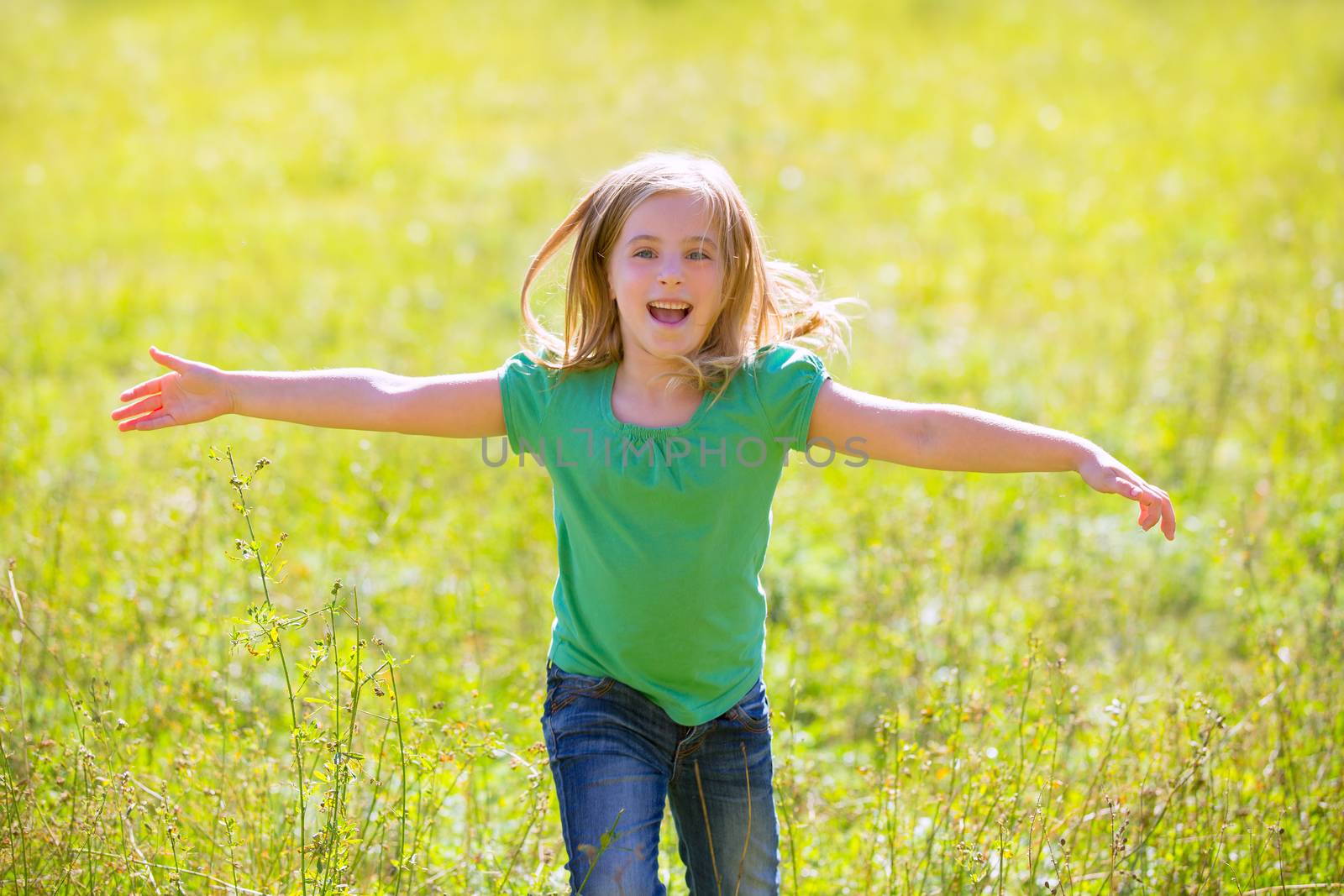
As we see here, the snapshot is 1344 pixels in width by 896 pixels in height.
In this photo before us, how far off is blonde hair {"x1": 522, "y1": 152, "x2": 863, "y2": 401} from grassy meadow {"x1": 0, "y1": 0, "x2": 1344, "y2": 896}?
77cm

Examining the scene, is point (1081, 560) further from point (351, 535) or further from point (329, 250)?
point (329, 250)

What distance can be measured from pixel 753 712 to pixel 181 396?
4.81 feet

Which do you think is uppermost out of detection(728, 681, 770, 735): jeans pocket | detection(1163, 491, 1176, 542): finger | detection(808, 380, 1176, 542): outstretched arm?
detection(808, 380, 1176, 542): outstretched arm

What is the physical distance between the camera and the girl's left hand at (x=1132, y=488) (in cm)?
243

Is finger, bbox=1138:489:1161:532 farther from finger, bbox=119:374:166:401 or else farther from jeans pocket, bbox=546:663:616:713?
finger, bbox=119:374:166:401

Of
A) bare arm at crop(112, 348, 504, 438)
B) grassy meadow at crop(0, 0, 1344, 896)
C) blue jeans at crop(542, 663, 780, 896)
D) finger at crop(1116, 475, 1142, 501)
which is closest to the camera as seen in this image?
finger at crop(1116, 475, 1142, 501)

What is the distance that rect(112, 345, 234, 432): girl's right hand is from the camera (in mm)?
2738

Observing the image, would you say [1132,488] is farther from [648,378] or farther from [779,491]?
[779,491]

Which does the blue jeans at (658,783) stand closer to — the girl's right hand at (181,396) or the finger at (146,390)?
the girl's right hand at (181,396)

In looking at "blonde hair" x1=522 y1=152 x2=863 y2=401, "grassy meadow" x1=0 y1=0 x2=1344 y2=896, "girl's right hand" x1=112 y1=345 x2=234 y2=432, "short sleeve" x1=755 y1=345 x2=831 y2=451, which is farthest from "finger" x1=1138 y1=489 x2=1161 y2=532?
"girl's right hand" x1=112 y1=345 x2=234 y2=432

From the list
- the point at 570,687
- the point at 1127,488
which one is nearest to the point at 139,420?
the point at 570,687

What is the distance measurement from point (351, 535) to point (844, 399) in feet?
9.54

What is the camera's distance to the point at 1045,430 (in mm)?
2574

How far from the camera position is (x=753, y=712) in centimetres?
280
